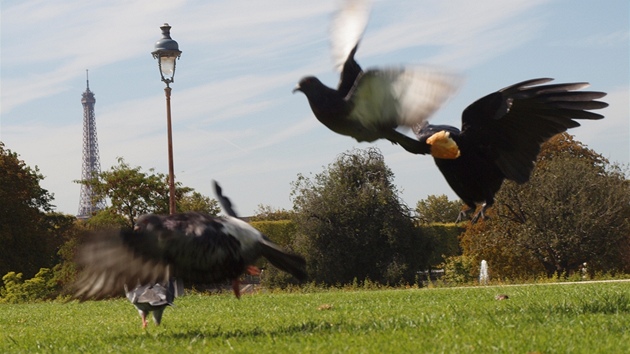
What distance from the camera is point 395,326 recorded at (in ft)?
23.5

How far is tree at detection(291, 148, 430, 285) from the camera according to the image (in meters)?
33.0

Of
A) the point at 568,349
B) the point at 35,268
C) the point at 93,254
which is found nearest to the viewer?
the point at 568,349

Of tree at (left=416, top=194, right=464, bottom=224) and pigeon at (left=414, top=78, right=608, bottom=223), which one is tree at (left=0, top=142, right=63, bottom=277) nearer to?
pigeon at (left=414, top=78, right=608, bottom=223)

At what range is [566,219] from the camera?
3356 cm

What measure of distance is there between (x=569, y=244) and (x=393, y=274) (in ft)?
26.3

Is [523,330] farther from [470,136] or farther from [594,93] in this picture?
[594,93]

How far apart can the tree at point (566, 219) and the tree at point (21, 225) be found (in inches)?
925

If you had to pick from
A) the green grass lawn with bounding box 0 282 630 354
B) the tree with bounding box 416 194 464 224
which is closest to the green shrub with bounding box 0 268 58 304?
the green grass lawn with bounding box 0 282 630 354

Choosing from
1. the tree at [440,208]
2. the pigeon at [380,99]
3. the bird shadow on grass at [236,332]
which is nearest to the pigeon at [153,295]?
the bird shadow on grass at [236,332]

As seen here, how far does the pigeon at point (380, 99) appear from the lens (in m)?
5.79

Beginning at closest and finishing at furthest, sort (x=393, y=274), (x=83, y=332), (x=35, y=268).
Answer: (x=83, y=332) < (x=393, y=274) < (x=35, y=268)

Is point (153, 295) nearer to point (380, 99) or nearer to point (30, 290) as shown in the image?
point (380, 99)

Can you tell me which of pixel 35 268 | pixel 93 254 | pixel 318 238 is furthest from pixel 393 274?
pixel 93 254

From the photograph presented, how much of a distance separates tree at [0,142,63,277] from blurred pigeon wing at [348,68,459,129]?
36.8 metres
